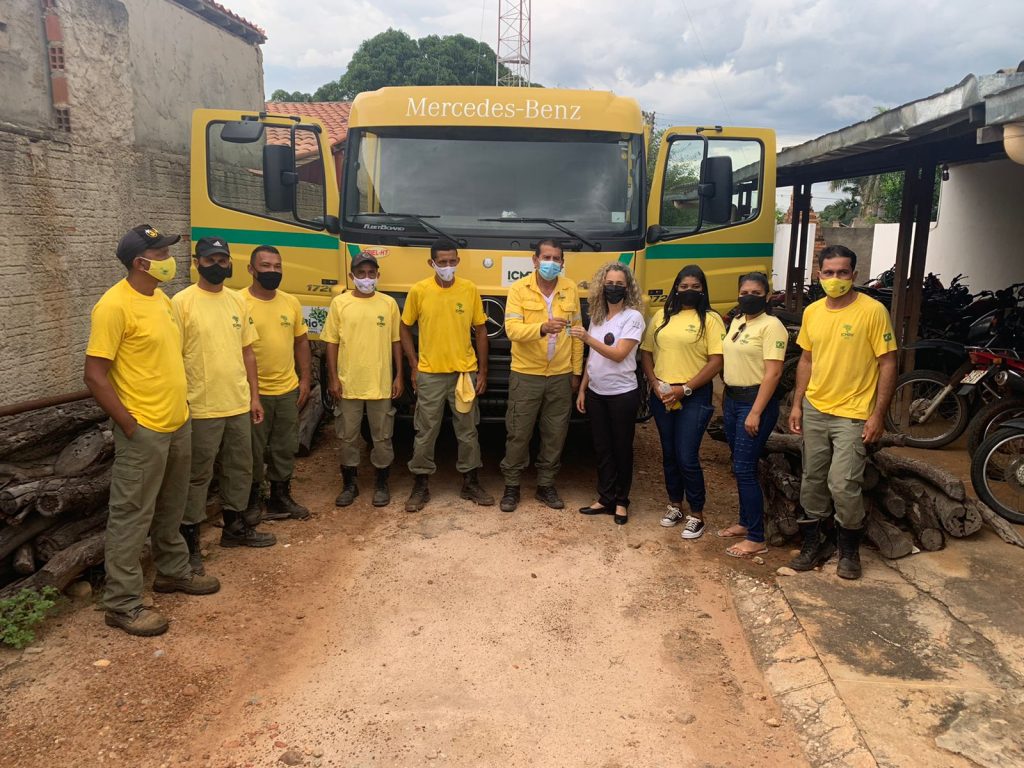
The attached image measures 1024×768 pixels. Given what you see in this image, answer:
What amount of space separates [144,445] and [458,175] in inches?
111

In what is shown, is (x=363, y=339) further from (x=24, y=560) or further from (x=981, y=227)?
(x=981, y=227)

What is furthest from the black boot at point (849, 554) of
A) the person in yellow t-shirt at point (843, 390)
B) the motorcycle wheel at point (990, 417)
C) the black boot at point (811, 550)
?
the motorcycle wheel at point (990, 417)

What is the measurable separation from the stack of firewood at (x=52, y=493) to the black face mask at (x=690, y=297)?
11.4ft

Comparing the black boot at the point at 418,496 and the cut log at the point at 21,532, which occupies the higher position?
the cut log at the point at 21,532

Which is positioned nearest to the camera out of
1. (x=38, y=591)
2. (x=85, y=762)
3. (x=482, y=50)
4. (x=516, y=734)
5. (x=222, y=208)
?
(x=85, y=762)

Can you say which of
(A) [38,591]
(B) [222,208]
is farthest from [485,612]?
(B) [222,208]

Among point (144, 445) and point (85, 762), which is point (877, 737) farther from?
point (144, 445)

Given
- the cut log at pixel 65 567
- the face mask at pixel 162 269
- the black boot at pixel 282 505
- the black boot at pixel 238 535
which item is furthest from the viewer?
the black boot at pixel 282 505

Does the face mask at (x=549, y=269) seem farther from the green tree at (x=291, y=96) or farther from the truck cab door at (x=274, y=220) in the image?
the green tree at (x=291, y=96)

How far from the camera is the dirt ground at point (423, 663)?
2922 mm

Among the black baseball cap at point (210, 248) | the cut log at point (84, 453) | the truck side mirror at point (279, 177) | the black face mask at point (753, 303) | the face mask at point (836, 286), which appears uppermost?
the truck side mirror at point (279, 177)

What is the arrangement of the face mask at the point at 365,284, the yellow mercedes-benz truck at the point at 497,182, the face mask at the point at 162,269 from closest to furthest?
the face mask at the point at 162,269 → the face mask at the point at 365,284 → the yellow mercedes-benz truck at the point at 497,182

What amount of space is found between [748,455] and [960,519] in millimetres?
1264

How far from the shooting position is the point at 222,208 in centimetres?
611
